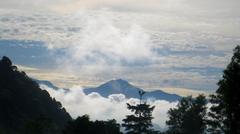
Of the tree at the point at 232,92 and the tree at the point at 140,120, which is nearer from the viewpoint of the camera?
the tree at the point at 232,92

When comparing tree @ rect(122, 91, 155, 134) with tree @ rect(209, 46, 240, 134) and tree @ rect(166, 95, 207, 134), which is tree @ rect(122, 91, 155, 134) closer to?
tree @ rect(166, 95, 207, 134)

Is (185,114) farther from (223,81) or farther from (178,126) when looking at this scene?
(223,81)

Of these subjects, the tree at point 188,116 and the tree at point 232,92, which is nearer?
the tree at point 232,92

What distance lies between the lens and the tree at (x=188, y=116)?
97.7 m

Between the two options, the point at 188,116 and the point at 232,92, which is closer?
the point at 232,92

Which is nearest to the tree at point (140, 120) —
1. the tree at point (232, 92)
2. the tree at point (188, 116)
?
the tree at point (188, 116)

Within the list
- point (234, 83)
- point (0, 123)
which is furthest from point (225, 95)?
point (0, 123)

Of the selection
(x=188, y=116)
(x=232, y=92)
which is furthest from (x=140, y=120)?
(x=232, y=92)

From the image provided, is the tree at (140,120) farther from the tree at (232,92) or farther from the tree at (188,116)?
the tree at (232,92)

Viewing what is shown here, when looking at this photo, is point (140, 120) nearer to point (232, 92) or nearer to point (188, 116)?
point (188, 116)

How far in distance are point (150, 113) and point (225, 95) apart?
31752mm

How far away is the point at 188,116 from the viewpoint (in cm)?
9900

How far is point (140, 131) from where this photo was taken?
9056cm

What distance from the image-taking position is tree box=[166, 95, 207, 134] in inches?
3846
